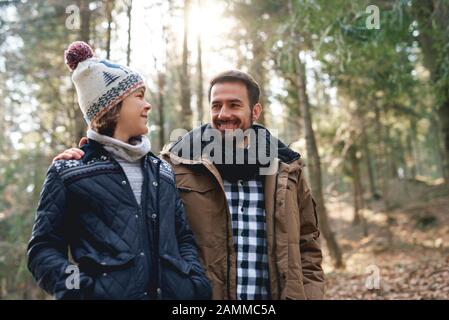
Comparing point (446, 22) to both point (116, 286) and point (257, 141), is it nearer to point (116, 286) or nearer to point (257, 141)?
point (257, 141)

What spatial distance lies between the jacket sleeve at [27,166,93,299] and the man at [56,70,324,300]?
863mm

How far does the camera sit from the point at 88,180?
6.94 feet

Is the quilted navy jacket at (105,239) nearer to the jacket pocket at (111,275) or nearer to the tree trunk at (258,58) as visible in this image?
the jacket pocket at (111,275)

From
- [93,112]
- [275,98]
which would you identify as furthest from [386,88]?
[93,112]

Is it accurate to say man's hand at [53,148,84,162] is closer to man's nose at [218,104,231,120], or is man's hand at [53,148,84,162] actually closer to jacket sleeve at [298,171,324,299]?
man's nose at [218,104,231,120]

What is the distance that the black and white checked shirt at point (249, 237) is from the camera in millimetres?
2680

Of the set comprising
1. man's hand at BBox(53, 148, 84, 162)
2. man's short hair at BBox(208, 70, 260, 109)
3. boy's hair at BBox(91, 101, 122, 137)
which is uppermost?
man's short hair at BBox(208, 70, 260, 109)

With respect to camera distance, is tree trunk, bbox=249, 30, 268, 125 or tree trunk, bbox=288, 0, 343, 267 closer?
tree trunk, bbox=288, 0, 343, 267

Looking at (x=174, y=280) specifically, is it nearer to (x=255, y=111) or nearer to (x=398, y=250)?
(x=255, y=111)

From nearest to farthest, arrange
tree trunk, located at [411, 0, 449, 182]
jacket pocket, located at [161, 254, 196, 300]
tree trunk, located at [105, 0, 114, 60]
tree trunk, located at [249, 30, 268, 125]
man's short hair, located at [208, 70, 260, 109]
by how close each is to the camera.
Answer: jacket pocket, located at [161, 254, 196, 300] < man's short hair, located at [208, 70, 260, 109] < tree trunk, located at [105, 0, 114, 60] < tree trunk, located at [411, 0, 449, 182] < tree trunk, located at [249, 30, 268, 125]

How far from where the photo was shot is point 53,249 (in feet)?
6.56

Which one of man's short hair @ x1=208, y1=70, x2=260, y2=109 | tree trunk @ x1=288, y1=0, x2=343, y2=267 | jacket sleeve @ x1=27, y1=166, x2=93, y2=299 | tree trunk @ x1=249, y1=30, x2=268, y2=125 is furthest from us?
tree trunk @ x1=249, y1=30, x2=268, y2=125

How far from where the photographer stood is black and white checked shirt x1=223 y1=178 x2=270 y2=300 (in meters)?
2.68

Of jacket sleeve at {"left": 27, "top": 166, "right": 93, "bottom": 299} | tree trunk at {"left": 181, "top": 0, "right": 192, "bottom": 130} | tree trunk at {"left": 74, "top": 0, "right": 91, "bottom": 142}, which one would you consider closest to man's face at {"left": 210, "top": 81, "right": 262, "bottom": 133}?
jacket sleeve at {"left": 27, "top": 166, "right": 93, "bottom": 299}
